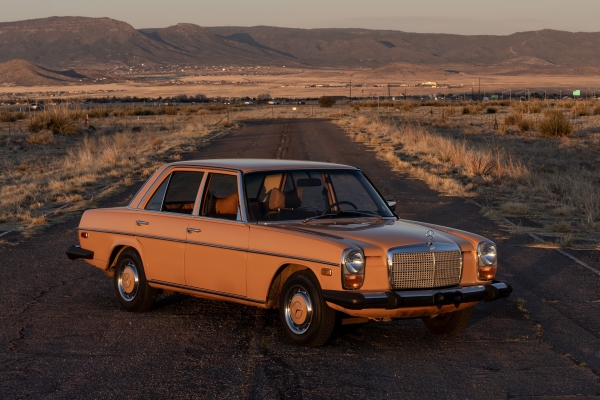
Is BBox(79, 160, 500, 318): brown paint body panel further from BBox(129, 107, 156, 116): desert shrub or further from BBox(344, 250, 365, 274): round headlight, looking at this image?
BBox(129, 107, 156, 116): desert shrub

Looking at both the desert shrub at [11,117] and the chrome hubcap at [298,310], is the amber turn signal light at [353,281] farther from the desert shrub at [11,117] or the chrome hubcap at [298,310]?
the desert shrub at [11,117]

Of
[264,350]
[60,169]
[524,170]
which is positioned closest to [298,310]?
[264,350]

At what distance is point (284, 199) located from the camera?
809cm

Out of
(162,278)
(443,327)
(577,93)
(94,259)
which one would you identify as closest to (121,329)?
(162,278)

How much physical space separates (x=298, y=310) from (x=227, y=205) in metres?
1.43

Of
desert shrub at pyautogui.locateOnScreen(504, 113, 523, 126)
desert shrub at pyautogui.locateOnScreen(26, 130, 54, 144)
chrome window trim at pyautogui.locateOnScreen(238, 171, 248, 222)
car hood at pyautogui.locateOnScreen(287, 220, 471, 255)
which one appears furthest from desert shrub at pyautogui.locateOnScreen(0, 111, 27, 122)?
car hood at pyautogui.locateOnScreen(287, 220, 471, 255)

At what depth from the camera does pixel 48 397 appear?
6039 millimetres

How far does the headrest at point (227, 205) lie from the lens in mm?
8195

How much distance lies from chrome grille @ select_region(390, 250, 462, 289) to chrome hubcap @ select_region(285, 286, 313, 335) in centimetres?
71

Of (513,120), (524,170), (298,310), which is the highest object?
(298,310)

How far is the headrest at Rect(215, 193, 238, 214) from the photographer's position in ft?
26.9

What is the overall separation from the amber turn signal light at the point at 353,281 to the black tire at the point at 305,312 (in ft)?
0.82

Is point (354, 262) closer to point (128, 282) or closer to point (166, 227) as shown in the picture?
point (166, 227)

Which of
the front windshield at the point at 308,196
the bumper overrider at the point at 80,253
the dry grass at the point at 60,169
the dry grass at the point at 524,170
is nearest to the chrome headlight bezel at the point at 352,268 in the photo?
the front windshield at the point at 308,196
